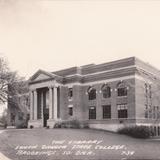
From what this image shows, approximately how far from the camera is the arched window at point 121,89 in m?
26.4

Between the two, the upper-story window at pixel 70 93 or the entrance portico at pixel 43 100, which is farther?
the upper-story window at pixel 70 93

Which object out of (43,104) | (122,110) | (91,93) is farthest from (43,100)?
(122,110)

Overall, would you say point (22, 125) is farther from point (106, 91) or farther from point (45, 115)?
point (106, 91)

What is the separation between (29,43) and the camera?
11805mm

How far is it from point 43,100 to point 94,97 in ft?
21.2

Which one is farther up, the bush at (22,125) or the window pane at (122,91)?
the window pane at (122,91)

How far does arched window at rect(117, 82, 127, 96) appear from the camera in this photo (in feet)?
86.7

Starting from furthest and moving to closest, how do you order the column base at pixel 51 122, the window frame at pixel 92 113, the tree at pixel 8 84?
1. the column base at pixel 51 122
2. the window frame at pixel 92 113
3. the tree at pixel 8 84

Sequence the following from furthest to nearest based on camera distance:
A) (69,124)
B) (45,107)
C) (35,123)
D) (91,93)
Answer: (45,107), (35,123), (91,93), (69,124)

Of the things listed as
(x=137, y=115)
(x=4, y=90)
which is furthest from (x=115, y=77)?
(x=4, y=90)

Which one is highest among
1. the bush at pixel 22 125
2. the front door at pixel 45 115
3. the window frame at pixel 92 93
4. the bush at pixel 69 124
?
the window frame at pixel 92 93

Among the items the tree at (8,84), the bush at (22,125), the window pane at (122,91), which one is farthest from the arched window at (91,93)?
the tree at (8,84)

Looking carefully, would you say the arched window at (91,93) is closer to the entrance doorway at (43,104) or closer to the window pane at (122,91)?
the window pane at (122,91)

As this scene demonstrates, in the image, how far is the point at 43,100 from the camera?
32.2 m
